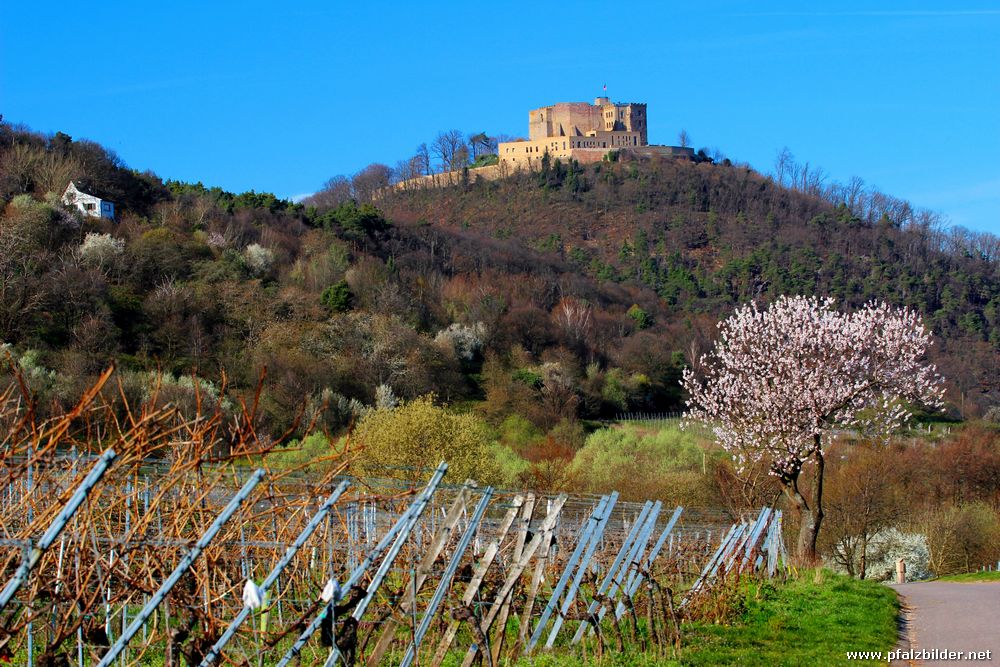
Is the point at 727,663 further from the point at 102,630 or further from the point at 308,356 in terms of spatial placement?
the point at 308,356

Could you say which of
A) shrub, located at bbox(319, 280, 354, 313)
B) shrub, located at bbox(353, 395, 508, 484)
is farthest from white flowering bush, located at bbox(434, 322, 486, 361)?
shrub, located at bbox(353, 395, 508, 484)

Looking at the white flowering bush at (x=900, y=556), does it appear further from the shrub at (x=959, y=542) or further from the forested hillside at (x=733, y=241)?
the forested hillside at (x=733, y=241)

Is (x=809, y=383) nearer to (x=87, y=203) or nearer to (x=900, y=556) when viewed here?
(x=900, y=556)

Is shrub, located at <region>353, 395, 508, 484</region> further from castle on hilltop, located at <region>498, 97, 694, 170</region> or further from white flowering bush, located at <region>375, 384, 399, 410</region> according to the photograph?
castle on hilltop, located at <region>498, 97, 694, 170</region>

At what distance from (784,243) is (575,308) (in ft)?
141

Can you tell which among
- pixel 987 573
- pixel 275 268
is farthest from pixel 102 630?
pixel 275 268

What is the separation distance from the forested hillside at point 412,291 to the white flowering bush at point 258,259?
0.17 m

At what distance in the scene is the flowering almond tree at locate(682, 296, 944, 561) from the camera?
21.5m

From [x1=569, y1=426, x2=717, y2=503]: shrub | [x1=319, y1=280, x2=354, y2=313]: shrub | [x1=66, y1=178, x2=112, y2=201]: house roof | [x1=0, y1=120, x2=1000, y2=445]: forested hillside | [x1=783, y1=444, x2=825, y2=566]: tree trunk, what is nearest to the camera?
[x1=783, y1=444, x2=825, y2=566]: tree trunk

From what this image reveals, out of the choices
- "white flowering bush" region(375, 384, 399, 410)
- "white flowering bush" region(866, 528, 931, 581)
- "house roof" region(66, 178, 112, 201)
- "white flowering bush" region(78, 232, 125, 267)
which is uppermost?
"house roof" region(66, 178, 112, 201)

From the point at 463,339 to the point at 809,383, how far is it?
49.1 m

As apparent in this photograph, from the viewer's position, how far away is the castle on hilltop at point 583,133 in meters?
Answer: 163

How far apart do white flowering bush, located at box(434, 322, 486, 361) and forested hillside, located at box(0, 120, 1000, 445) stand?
0.20m

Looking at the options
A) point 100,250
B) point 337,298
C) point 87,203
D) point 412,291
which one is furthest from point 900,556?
point 87,203
